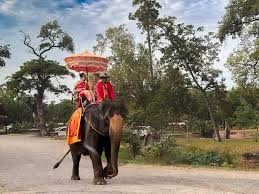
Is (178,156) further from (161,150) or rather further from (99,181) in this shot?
(99,181)

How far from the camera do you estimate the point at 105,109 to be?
1209 centimetres

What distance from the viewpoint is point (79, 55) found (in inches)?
571

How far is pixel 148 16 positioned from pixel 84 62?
101 feet

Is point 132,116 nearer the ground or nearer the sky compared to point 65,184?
nearer the sky

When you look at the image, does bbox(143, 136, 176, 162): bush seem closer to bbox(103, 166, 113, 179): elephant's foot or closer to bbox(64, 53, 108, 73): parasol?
bbox(64, 53, 108, 73): parasol

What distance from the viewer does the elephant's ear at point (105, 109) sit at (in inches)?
471

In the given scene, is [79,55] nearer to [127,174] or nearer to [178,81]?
[127,174]

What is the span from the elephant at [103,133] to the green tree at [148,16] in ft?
104

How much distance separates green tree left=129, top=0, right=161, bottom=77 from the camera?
4438 cm

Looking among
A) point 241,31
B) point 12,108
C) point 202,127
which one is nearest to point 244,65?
point 241,31

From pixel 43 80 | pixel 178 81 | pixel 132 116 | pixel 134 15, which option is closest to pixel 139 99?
pixel 178 81

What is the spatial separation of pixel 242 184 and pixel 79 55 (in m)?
5.84

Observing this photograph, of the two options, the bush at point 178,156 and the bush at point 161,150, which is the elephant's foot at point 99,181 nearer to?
the bush at point 178,156

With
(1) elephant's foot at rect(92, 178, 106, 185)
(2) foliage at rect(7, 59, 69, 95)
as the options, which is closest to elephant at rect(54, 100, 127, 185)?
(1) elephant's foot at rect(92, 178, 106, 185)
